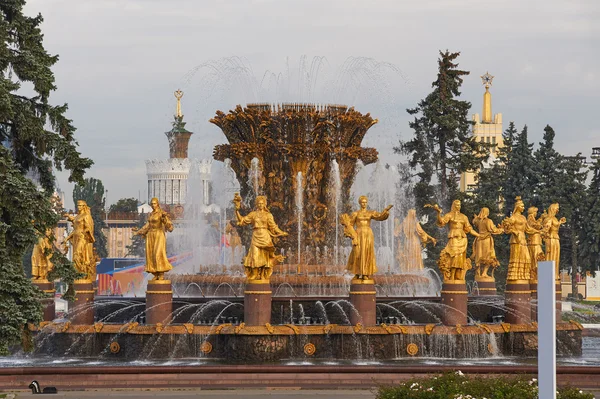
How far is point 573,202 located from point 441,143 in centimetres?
1319

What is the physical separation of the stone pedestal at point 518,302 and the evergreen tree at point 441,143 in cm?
2202

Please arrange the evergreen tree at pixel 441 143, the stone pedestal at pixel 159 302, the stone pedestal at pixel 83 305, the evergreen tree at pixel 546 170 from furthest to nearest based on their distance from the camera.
A: the evergreen tree at pixel 546 170, the evergreen tree at pixel 441 143, the stone pedestal at pixel 83 305, the stone pedestal at pixel 159 302

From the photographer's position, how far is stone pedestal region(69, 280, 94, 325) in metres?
25.2

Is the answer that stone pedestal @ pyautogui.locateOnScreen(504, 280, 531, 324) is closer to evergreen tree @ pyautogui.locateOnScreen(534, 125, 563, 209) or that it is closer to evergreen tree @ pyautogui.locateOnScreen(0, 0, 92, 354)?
evergreen tree @ pyautogui.locateOnScreen(0, 0, 92, 354)

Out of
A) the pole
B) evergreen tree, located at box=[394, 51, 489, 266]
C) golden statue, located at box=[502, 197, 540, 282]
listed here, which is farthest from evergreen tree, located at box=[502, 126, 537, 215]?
the pole

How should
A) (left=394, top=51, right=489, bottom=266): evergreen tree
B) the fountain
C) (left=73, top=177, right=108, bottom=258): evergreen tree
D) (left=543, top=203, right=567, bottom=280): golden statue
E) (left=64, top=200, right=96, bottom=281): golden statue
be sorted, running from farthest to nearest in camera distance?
(left=73, top=177, right=108, bottom=258): evergreen tree
(left=394, top=51, right=489, bottom=266): evergreen tree
(left=543, top=203, right=567, bottom=280): golden statue
(left=64, top=200, right=96, bottom=281): golden statue
the fountain

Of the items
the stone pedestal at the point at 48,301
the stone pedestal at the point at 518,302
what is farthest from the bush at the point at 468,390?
the stone pedestal at the point at 48,301

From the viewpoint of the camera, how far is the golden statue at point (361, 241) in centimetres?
2372

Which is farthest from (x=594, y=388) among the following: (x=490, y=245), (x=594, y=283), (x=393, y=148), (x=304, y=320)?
(x=594, y=283)

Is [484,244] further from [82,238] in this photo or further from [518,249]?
[82,238]

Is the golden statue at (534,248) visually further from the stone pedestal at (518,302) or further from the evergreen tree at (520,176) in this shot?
the evergreen tree at (520,176)

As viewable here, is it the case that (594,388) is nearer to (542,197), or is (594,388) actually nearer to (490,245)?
(490,245)

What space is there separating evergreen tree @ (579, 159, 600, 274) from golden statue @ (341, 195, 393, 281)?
36.8 m

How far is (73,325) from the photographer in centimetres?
2442
